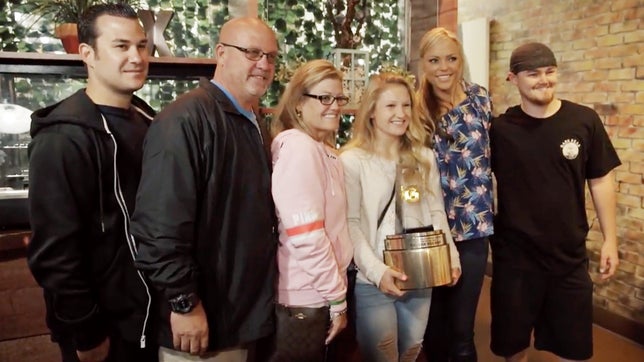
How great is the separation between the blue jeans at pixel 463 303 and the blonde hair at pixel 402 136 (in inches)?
17.7

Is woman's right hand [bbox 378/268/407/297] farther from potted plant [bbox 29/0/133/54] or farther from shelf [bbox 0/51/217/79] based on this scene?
potted plant [bbox 29/0/133/54]

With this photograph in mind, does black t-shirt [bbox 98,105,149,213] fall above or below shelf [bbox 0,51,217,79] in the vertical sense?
below

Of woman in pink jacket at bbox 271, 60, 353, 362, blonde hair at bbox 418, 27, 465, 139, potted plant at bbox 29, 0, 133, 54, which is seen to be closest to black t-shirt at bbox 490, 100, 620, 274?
blonde hair at bbox 418, 27, 465, 139

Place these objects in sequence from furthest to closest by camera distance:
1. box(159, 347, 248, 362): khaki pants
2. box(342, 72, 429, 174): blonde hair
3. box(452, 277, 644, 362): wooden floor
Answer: box(452, 277, 644, 362): wooden floor, box(342, 72, 429, 174): blonde hair, box(159, 347, 248, 362): khaki pants

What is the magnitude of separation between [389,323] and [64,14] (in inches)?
87.8

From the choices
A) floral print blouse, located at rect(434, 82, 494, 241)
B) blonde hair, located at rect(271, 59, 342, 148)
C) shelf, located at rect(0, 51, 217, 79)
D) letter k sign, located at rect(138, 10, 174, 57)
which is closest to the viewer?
blonde hair, located at rect(271, 59, 342, 148)

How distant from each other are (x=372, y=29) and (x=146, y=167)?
2567 millimetres

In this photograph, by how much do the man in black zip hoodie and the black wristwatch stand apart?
7.0 inches

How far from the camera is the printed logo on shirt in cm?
220

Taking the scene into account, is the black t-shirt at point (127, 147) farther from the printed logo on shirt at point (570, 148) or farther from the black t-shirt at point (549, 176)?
the printed logo on shirt at point (570, 148)

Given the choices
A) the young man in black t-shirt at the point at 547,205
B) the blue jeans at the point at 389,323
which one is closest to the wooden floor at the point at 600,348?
the young man in black t-shirt at the point at 547,205

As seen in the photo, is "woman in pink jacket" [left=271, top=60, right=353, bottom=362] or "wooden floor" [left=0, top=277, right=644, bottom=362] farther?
"wooden floor" [left=0, top=277, right=644, bottom=362]

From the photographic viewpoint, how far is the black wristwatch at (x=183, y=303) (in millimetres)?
1372

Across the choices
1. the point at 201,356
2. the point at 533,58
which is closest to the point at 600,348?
the point at 533,58
